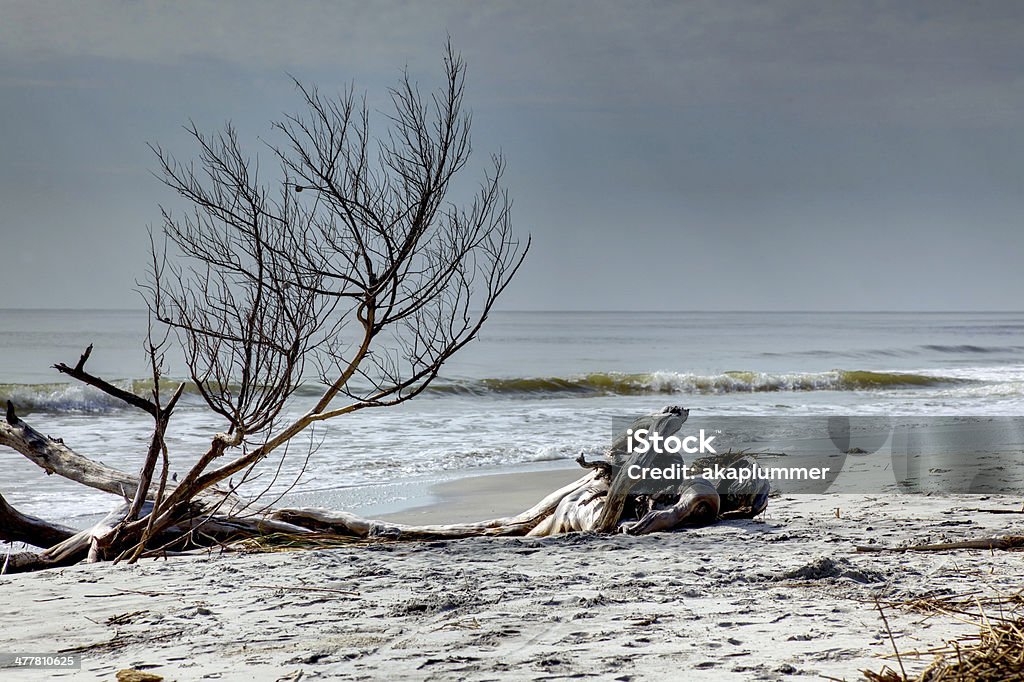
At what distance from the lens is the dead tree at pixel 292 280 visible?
501 centimetres

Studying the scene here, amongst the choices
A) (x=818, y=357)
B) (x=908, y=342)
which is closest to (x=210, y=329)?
(x=818, y=357)

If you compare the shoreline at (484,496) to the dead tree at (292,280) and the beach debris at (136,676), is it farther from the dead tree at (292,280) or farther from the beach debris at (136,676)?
the beach debris at (136,676)

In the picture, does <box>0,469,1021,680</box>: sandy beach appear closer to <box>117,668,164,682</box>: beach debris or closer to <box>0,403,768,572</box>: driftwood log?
<box>117,668,164,682</box>: beach debris

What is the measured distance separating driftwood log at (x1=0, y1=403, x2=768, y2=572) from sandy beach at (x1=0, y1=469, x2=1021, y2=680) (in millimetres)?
317

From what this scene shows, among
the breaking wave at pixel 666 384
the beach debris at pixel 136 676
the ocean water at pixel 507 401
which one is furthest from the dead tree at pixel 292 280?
the breaking wave at pixel 666 384

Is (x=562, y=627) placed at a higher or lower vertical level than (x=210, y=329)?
lower

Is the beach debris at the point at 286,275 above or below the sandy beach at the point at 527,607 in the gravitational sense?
above

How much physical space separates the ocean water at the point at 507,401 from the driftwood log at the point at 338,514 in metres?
0.79

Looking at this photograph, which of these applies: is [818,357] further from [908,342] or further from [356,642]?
[356,642]

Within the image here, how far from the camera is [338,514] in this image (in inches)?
216

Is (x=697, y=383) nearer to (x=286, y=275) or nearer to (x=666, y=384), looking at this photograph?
(x=666, y=384)

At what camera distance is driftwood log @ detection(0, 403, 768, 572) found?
Result: 5.12 m

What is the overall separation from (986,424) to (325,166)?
10.8 metres

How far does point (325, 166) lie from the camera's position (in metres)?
5.09
